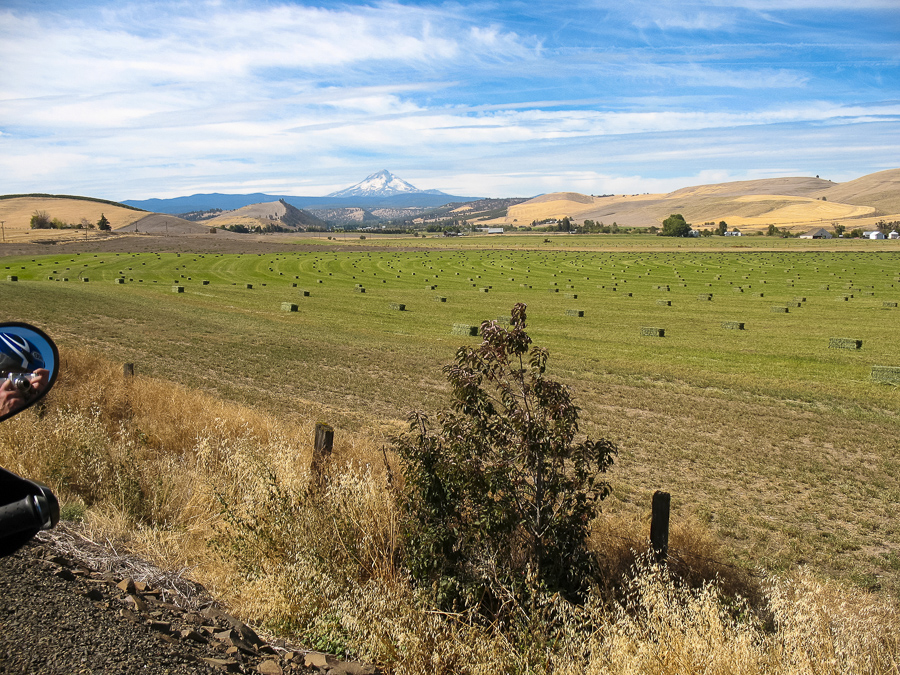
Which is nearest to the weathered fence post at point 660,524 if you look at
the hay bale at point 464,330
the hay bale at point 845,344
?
the hay bale at point 464,330

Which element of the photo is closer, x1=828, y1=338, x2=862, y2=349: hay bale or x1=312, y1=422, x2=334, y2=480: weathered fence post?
x1=312, y1=422, x2=334, y2=480: weathered fence post

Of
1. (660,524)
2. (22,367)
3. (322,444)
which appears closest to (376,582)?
(322,444)

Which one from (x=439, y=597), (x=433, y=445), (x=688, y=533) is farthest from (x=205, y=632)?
(x=688, y=533)

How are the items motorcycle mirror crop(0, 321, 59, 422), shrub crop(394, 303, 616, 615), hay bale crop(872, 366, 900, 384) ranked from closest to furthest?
1. motorcycle mirror crop(0, 321, 59, 422)
2. shrub crop(394, 303, 616, 615)
3. hay bale crop(872, 366, 900, 384)

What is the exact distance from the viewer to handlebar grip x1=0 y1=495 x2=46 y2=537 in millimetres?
1870

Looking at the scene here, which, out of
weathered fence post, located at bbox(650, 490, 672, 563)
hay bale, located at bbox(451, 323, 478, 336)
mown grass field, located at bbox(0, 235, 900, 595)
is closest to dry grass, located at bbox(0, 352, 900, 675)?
weathered fence post, located at bbox(650, 490, 672, 563)

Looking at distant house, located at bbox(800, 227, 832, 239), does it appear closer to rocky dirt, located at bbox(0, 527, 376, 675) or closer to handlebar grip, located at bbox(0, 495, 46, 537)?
rocky dirt, located at bbox(0, 527, 376, 675)

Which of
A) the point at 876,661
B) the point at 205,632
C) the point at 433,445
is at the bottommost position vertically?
the point at 876,661

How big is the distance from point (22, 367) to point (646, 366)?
73.1 feet

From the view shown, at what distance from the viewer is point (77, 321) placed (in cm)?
2630

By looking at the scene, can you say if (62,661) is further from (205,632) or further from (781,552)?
(781,552)

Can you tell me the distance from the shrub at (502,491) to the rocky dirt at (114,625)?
4.35 ft

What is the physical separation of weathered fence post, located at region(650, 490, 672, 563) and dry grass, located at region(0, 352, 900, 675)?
1.45ft

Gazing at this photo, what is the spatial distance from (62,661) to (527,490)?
4033mm
